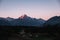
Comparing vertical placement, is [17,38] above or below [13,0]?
below

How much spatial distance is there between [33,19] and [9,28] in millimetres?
350

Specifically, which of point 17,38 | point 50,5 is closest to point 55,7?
point 50,5

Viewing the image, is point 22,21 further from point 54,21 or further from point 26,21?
point 54,21

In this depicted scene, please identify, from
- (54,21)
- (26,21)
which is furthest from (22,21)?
(54,21)

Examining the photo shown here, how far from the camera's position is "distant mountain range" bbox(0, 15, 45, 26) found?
851cm

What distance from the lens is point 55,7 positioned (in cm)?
854

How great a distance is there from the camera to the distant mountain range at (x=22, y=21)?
8508mm

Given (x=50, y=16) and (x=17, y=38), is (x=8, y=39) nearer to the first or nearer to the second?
(x=17, y=38)

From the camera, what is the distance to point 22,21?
852 centimetres

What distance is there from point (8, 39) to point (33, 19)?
0.44m

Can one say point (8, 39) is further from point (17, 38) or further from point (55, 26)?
point (55, 26)

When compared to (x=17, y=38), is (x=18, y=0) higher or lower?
higher

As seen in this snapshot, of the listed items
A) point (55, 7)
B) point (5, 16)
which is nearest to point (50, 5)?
point (55, 7)

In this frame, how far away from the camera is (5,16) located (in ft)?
28.0
